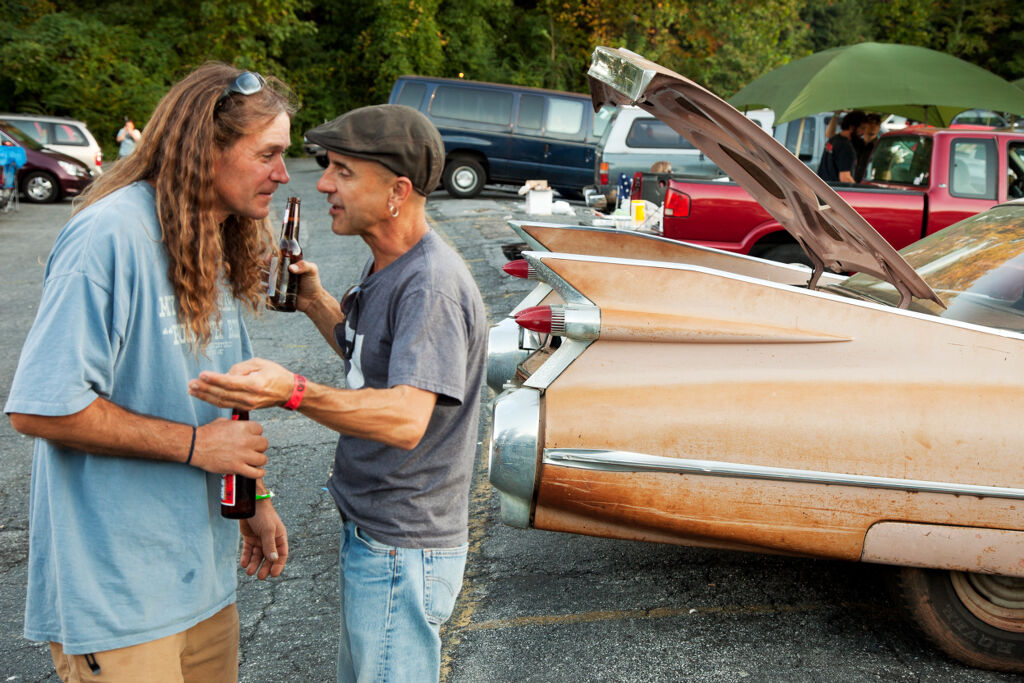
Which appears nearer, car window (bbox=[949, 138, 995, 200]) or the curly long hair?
the curly long hair

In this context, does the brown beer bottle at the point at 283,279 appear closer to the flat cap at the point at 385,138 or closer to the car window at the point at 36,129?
the flat cap at the point at 385,138

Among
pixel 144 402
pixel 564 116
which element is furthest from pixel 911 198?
pixel 564 116

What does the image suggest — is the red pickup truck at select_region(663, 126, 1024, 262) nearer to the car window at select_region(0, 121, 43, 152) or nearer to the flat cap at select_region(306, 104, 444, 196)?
the flat cap at select_region(306, 104, 444, 196)

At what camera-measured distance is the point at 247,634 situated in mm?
3311

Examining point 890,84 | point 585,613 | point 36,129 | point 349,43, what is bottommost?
point 585,613

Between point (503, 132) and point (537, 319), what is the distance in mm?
15405

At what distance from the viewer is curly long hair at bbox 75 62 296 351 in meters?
1.89

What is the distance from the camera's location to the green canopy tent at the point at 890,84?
984 cm

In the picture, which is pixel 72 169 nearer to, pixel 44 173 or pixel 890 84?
pixel 44 173

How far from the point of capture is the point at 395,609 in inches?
79.9

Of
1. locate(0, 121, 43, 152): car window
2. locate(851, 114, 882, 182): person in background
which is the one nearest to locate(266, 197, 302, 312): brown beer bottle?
locate(851, 114, 882, 182): person in background

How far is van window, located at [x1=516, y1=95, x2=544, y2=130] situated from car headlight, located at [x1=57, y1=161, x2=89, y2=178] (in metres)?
8.41

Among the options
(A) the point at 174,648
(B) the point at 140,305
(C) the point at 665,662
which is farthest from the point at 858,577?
(B) the point at 140,305

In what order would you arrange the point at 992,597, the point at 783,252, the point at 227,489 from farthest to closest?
1. the point at 783,252
2. the point at 992,597
3. the point at 227,489
